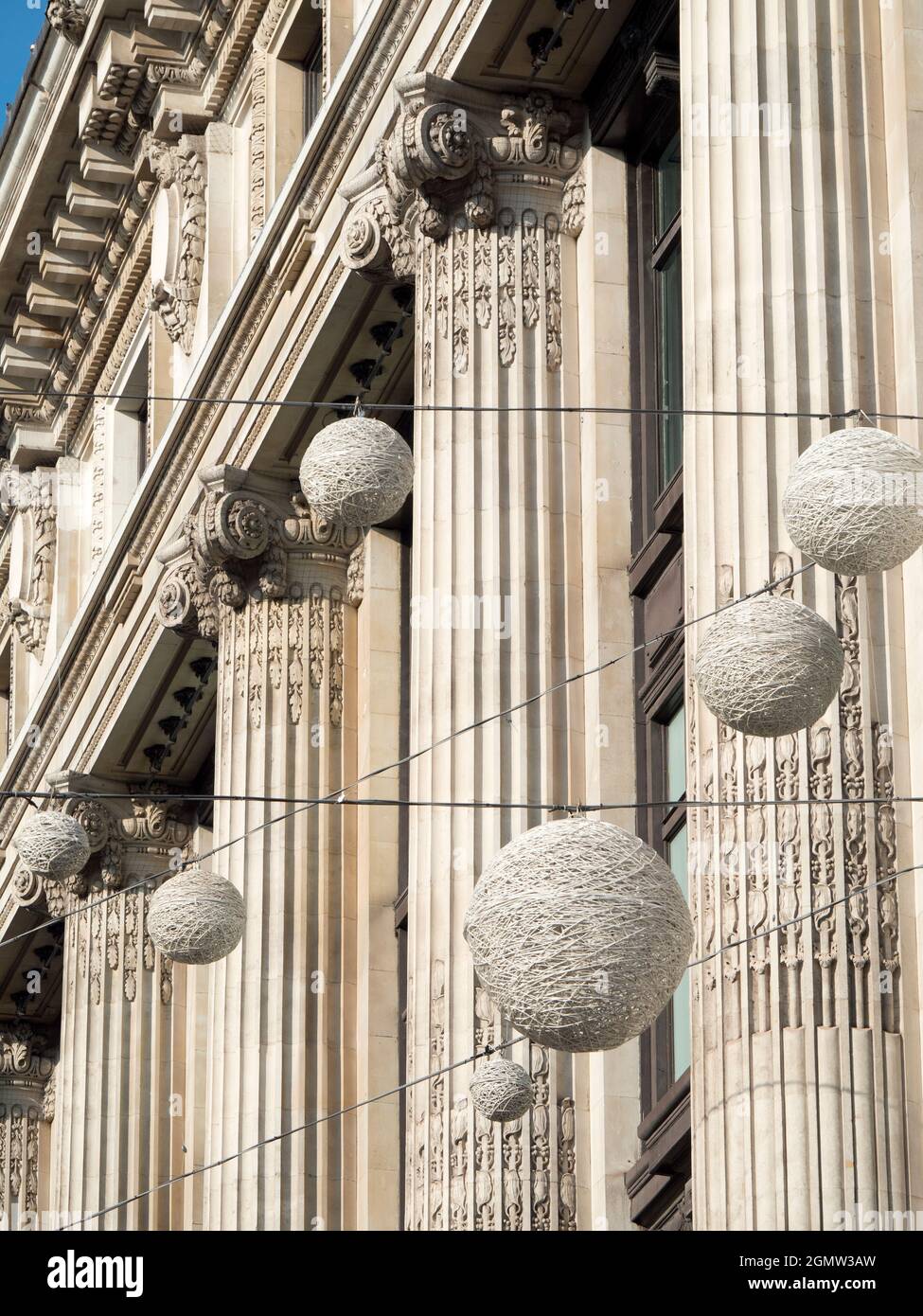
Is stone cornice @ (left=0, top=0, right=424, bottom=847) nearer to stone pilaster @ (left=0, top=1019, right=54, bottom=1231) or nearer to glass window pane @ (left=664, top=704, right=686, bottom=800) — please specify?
stone pilaster @ (left=0, top=1019, right=54, bottom=1231)

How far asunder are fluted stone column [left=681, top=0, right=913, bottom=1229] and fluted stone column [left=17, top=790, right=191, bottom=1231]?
47.6 feet

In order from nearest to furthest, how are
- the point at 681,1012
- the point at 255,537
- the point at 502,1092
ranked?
the point at 502,1092 → the point at 681,1012 → the point at 255,537

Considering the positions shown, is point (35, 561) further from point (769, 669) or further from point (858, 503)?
point (858, 503)

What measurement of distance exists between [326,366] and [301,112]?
3.52m

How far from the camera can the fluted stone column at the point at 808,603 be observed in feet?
38.2

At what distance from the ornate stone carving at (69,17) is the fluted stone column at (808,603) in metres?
15.0

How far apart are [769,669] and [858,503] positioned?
2.14 ft

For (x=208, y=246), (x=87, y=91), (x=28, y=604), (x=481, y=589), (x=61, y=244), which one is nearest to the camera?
(x=481, y=589)

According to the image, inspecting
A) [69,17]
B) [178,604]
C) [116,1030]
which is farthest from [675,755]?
[69,17]

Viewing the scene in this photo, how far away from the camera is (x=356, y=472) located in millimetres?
12289

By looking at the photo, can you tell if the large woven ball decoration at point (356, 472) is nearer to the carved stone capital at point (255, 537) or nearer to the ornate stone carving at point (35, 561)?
the carved stone capital at point (255, 537)

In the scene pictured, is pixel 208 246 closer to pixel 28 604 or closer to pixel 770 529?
pixel 28 604
